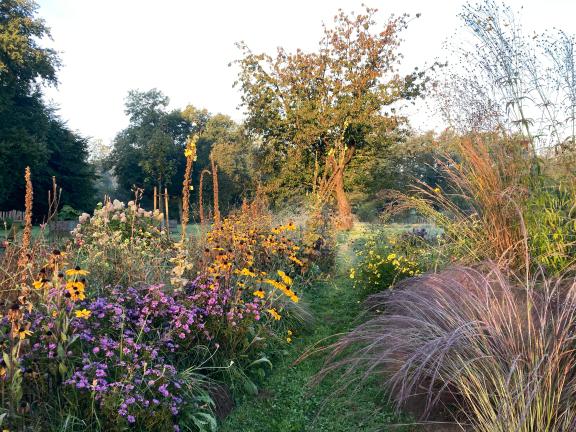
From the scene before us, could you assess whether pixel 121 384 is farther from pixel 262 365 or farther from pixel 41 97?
pixel 41 97

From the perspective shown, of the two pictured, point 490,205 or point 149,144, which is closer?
point 490,205

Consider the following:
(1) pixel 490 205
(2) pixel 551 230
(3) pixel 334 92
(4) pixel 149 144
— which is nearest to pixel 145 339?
(1) pixel 490 205

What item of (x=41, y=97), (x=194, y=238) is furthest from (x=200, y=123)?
(x=194, y=238)

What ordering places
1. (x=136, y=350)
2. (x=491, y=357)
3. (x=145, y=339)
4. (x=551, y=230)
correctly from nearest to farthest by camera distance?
(x=491, y=357)
(x=136, y=350)
(x=145, y=339)
(x=551, y=230)

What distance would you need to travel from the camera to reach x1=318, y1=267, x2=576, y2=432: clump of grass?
1.99 m

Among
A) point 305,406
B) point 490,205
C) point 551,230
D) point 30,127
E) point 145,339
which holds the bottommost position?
point 305,406

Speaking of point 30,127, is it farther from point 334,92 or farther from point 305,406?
point 305,406

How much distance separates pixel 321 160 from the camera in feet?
65.6

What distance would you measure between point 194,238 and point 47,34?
21.1m

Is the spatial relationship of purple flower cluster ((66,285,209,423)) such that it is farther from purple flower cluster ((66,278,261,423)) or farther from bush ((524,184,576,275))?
bush ((524,184,576,275))

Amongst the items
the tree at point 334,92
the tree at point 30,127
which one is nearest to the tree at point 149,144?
the tree at point 30,127

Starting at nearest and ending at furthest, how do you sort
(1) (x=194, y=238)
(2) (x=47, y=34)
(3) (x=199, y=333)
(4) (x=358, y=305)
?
(3) (x=199, y=333), (4) (x=358, y=305), (1) (x=194, y=238), (2) (x=47, y=34)

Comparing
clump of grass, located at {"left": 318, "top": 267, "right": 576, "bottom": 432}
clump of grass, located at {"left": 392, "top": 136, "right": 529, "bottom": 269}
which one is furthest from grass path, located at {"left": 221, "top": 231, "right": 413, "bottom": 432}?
clump of grass, located at {"left": 392, "top": 136, "right": 529, "bottom": 269}

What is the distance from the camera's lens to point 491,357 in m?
2.12
